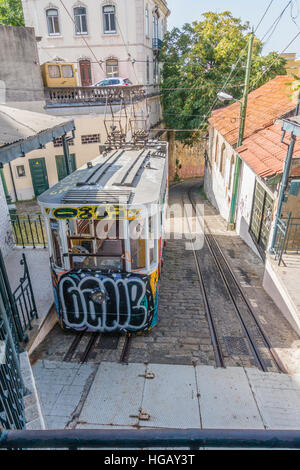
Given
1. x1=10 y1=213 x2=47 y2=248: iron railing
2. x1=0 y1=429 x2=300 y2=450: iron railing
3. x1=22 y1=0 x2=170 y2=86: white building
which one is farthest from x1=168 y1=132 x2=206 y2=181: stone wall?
x1=0 y1=429 x2=300 y2=450: iron railing

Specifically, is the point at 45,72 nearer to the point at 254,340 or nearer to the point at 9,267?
the point at 9,267

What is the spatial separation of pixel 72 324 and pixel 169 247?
6.18 meters

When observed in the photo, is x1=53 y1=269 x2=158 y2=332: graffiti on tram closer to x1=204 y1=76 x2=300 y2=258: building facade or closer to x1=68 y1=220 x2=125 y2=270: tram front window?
x1=68 y1=220 x2=125 y2=270: tram front window

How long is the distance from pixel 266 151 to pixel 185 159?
986 inches

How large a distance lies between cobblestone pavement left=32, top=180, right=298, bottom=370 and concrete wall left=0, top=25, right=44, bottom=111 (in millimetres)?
13686

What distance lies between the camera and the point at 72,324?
6.67m

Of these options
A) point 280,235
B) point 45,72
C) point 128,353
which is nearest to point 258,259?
point 280,235

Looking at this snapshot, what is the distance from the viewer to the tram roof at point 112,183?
5961mm

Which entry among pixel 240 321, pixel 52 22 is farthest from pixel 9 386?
pixel 52 22

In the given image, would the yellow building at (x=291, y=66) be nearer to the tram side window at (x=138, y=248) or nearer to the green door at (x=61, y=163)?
the tram side window at (x=138, y=248)

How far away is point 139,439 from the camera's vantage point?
1.47 metres

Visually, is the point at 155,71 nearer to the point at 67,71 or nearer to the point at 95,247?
the point at 67,71

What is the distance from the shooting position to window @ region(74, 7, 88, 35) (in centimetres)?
2542

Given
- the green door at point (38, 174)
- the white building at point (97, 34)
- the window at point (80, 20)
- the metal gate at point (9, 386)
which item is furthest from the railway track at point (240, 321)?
the window at point (80, 20)
